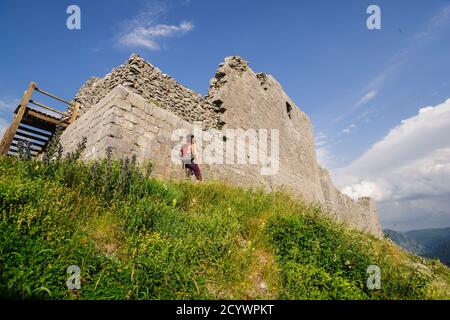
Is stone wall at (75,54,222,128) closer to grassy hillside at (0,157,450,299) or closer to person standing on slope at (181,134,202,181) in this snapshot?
person standing on slope at (181,134,202,181)

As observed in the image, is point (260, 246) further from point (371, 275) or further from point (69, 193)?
point (69, 193)

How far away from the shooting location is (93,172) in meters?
4.56

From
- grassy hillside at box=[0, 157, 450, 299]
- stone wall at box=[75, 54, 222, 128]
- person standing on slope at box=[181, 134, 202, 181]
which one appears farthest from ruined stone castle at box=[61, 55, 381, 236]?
grassy hillside at box=[0, 157, 450, 299]

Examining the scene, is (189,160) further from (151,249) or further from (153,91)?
(151,249)

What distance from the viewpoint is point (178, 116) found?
9.55 metres

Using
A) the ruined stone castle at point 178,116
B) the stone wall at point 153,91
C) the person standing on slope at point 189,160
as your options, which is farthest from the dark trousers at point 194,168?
the stone wall at point 153,91

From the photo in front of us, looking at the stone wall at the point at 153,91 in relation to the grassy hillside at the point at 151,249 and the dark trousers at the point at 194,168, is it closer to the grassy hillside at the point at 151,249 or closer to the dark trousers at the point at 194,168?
the dark trousers at the point at 194,168

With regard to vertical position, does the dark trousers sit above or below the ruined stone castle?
below

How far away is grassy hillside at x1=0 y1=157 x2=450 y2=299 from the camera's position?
9.30ft

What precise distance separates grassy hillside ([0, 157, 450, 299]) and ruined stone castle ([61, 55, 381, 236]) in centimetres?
269

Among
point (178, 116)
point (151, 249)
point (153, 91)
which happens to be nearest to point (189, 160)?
point (178, 116)

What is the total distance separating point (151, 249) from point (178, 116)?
668 cm

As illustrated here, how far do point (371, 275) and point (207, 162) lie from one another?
665 centimetres

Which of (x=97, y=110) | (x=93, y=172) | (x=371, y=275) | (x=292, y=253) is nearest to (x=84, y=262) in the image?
(x=93, y=172)
